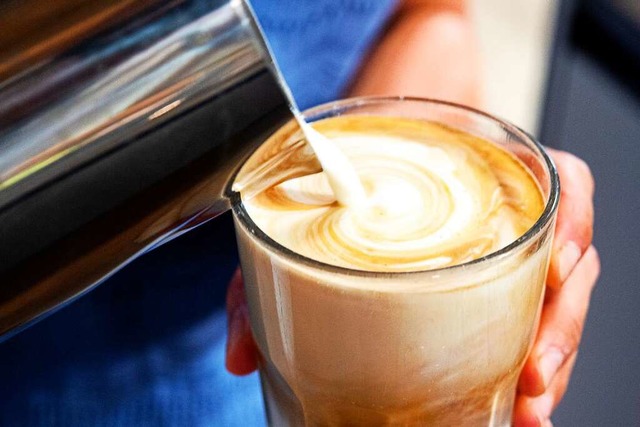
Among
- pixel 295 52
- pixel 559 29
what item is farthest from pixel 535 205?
pixel 559 29

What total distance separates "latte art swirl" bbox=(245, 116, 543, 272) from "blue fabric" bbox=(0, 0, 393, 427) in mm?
222

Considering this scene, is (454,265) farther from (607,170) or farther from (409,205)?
(607,170)

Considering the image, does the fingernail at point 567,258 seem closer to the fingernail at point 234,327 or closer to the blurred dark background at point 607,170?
the fingernail at point 234,327

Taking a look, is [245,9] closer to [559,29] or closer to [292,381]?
[292,381]

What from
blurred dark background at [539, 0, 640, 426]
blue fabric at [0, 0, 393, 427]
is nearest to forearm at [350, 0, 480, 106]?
blue fabric at [0, 0, 393, 427]

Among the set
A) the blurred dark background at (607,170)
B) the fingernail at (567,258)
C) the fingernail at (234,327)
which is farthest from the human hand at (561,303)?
the blurred dark background at (607,170)

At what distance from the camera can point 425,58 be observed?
0.87 m

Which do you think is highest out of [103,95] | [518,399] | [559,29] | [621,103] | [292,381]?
[103,95]

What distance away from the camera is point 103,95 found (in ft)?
1.12

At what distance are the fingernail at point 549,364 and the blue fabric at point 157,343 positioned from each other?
325mm

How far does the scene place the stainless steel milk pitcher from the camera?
330 mm

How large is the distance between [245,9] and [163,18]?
4 centimetres

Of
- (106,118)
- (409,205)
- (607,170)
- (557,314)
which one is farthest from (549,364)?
(607,170)

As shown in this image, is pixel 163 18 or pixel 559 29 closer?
pixel 163 18
